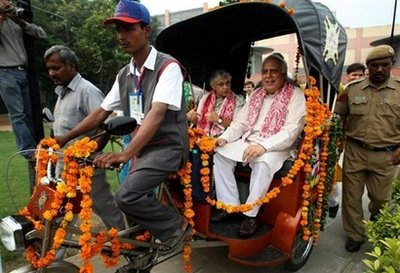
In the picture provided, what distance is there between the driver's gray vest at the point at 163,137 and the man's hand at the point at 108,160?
0.89 ft

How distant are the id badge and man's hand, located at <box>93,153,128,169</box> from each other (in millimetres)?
420

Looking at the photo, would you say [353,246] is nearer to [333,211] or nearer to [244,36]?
[333,211]

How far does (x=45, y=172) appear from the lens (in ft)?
7.11

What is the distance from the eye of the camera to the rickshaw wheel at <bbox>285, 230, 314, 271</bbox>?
10.5ft

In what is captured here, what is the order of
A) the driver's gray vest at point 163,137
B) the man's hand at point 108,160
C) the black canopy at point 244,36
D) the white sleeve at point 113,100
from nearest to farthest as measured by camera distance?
1. the man's hand at point 108,160
2. the driver's gray vest at point 163,137
3. the white sleeve at point 113,100
4. the black canopy at point 244,36

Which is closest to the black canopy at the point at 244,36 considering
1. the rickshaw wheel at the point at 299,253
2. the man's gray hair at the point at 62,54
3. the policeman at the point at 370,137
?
the policeman at the point at 370,137

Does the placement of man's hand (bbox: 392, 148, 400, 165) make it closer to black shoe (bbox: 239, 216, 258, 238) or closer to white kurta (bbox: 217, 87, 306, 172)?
white kurta (bbox: 217, 87, 306, 172)

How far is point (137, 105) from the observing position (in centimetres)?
239

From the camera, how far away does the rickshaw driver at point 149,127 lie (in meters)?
2.14

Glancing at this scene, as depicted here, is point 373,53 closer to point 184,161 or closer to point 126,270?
point 184,161

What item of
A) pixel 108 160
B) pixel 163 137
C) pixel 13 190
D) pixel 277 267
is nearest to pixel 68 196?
pixel 108 160

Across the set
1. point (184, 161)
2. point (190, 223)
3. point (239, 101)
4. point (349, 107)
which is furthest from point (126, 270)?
point (349, 107)

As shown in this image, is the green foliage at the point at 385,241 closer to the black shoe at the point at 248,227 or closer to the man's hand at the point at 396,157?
the man's hand at the point at 396,157

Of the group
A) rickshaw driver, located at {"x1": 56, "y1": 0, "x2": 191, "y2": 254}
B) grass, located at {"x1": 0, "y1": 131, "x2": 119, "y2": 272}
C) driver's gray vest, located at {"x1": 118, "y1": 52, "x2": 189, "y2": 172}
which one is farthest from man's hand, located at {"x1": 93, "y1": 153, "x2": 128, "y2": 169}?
grass, located at {"x1": 0, "y1": 131, "x2": 119, "y2": 272}
